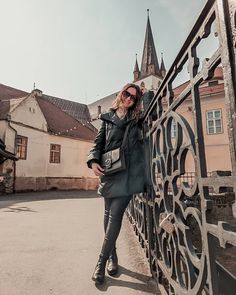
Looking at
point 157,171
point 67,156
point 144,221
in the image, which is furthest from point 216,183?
point 67,156

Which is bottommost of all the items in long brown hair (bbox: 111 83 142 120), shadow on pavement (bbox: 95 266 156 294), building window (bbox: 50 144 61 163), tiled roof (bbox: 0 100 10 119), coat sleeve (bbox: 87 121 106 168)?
shadow on pavement (bbox: 95 266 156 294)

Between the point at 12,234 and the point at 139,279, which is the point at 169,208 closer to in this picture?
the point at 139,279

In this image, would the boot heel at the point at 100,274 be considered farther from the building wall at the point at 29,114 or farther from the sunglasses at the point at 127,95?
the building wall at the point at 29,114

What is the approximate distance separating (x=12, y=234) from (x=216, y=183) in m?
4.24

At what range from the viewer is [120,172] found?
2.57 meters

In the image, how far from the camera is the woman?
2.52 m

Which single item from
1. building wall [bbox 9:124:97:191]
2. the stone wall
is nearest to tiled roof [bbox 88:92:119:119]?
building wall [bbox 9:124:97:191]

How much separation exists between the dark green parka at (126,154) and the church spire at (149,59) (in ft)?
160


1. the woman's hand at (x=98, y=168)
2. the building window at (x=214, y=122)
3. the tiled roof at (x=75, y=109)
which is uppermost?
the tiled roof at (x=75, y=109)

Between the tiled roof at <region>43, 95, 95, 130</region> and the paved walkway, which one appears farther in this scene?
the tiled roof at <region>43, 95, 95, 130</region>

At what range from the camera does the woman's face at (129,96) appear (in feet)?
9.20

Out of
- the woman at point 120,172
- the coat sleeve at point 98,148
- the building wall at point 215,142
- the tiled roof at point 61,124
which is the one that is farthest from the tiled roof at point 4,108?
the woman at point 120,172

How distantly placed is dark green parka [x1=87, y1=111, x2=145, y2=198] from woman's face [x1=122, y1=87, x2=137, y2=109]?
123mm

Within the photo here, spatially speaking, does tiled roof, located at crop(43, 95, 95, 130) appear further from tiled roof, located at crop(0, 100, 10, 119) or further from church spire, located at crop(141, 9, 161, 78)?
tiled roof, located at crop(0, 100, 10, 119)
